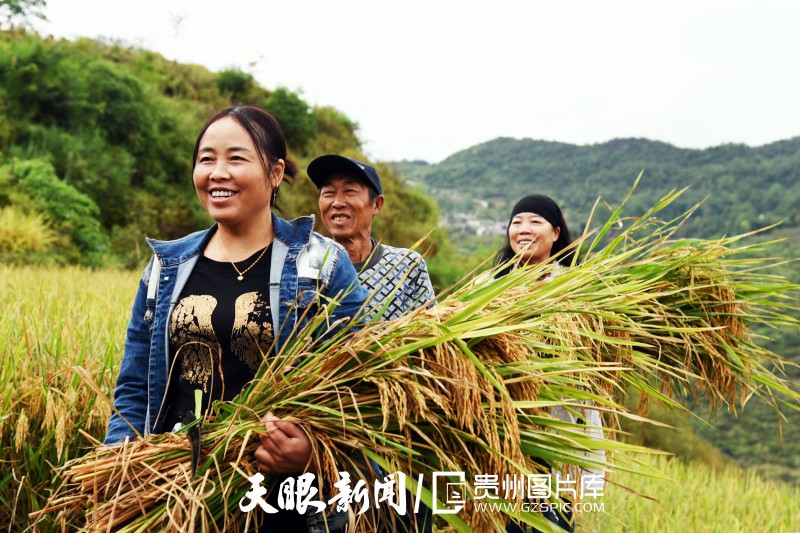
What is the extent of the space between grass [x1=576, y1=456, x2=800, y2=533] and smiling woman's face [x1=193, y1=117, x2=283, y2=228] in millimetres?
2892

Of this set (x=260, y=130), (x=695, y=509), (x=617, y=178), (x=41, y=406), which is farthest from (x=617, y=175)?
(x=260, y=130)

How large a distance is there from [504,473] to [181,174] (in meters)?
16.4

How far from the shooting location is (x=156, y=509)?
135cm

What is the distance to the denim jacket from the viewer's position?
5.22 ft

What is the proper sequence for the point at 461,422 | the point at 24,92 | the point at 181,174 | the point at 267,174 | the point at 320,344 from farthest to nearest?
the point at 181,174, the point at 24,92, the point at 267,174, the point at 320,344, the point at 461,422

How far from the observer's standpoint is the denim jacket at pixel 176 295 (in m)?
1.59

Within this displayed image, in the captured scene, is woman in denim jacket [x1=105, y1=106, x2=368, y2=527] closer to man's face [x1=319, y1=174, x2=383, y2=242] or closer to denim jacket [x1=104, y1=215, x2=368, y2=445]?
denim jacket [x1=104, y1=215, x2=368, y2=445]

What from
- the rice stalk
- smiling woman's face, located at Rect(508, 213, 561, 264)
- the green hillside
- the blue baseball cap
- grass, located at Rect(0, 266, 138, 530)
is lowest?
grass, located at Rect(0, 266, 138, 530)

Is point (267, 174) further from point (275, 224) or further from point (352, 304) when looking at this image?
point (352, 304)

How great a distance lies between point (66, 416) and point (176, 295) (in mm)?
1242

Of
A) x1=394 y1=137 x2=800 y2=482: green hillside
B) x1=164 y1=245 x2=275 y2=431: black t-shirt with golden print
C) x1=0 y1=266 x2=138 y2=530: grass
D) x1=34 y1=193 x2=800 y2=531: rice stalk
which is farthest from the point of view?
x1=394 y1=137 x2=800 y2=482: green hillside

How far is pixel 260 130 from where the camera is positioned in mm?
1684

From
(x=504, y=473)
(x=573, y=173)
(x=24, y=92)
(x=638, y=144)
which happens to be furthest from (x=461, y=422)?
(x=638, y=144)

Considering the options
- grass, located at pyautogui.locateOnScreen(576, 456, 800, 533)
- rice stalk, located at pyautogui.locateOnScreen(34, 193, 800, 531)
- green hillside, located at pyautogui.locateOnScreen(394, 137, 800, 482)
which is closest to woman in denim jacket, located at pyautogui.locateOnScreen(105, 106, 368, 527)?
rice stalk, located at pyautogui.locateOnScreen(34, 193, 800, 531)
